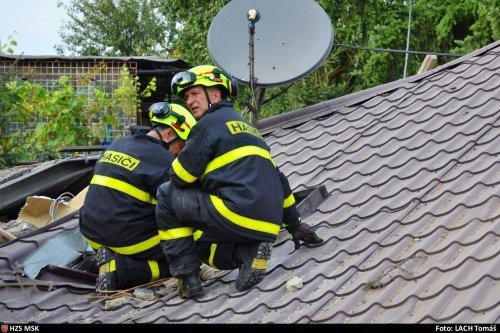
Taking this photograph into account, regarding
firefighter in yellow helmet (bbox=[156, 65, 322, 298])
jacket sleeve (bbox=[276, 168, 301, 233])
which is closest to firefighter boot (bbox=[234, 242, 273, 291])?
firefighter in yellow helmet (bbox=[156, 65, 322, 298])

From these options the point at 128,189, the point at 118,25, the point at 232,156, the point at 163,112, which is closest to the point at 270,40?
the point at 163,112

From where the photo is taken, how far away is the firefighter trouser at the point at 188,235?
727 cm

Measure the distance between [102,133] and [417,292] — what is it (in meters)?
12.5

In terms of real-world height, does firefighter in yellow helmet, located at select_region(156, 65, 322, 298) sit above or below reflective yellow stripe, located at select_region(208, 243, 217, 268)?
above

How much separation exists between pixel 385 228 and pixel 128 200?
1961mm

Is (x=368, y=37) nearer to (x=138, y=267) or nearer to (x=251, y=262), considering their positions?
(x=138, y=267)

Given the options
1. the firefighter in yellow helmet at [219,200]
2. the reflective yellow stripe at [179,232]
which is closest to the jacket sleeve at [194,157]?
the firefighter in yellow helmet at [219,200]

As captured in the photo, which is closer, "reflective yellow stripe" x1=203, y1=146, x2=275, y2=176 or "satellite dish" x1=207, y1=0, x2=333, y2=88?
"reflective yellow stripe" x1=203, y1=146, x2=275, y2=176

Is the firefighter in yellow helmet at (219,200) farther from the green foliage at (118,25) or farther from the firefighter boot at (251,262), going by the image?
the green foliage at (118,25)

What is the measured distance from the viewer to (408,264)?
6.66 meters

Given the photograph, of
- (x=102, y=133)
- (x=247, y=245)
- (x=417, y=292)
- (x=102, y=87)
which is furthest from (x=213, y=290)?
(x=102, y=87)

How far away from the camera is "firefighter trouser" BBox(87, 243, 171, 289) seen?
26.6 feet

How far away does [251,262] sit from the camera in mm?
7254

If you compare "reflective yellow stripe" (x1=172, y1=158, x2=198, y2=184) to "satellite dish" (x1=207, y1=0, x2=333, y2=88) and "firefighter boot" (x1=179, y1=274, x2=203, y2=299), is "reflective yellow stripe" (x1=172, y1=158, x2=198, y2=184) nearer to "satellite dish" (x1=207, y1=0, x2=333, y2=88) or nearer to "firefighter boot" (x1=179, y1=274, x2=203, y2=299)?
"firefighter boot" (x1=179, y1=274, x2=203, y2=299)
